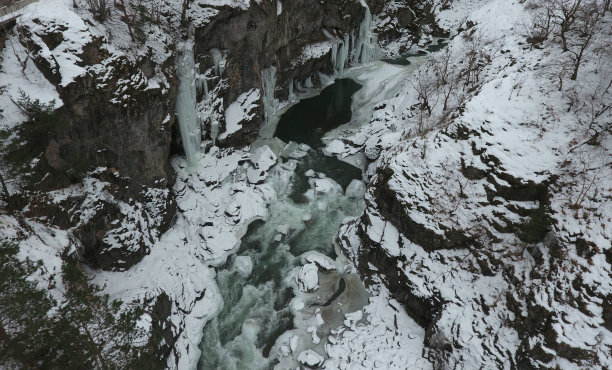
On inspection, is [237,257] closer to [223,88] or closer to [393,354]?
[393,354]

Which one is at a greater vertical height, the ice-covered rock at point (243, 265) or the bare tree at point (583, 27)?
the bare tree at point (583, 27)

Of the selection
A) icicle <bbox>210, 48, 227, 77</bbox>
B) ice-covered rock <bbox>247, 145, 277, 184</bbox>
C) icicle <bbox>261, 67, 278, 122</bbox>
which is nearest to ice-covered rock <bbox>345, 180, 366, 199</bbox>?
ice-covered rock <bbox>247, 145, 277, 184</bbox>

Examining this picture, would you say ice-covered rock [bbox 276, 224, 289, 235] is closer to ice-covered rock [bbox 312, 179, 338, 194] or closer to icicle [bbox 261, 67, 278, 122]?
ice-covered rock [bbox 312, 179, 338, 194]

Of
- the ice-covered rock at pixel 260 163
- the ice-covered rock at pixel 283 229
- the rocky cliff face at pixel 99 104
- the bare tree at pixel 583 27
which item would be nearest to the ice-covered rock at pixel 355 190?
the ice-covered rock at pixel 283 229

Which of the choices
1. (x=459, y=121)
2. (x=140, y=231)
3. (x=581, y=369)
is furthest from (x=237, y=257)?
Result: (x=581, y=369)

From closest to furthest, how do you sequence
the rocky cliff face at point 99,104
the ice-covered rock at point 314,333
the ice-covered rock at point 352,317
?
the rocky cliff face at point 99,104
the ice-covered rock at point 314,333
the ice-covered rock at point 352,317

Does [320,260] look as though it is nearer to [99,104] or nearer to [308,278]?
[308,278]

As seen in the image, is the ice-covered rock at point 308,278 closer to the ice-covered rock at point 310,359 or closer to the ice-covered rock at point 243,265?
the ice-covered rock at point 243,265
